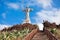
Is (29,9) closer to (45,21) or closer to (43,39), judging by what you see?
(45,21)

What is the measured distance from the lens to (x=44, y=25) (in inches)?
2315

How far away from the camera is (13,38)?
77.8ft

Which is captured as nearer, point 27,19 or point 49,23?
point 49,23

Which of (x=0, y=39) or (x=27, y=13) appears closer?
(x=0, y=39)

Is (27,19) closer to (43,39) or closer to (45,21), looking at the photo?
(45,21)

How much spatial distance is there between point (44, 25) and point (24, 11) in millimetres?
14596

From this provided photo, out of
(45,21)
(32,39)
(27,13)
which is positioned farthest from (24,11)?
(32,39)

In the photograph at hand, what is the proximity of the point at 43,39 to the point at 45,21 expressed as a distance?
91.6 ft

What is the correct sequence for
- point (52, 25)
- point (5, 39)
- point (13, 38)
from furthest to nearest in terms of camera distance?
point (52, 25)
point (13, 38)
point (5, 39)

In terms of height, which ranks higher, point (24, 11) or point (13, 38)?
point (24, 11)

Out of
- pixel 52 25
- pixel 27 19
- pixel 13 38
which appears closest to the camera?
pixel 13 38

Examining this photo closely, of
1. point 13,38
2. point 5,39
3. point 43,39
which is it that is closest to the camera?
point 5,39

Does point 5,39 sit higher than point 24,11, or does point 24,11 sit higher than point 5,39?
point 24,11

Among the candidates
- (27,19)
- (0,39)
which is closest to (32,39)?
(0,39)
